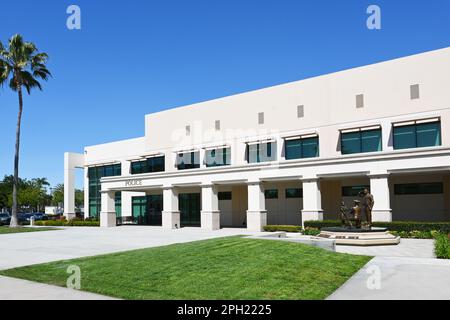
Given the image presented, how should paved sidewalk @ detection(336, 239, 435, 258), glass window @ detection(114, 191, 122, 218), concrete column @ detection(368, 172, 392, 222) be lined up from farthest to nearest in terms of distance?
glass window @ detection(114, 191, 122, 218) < concrete column @ detection(368, 172, 392, 222) < paved sidewalk @ detection(336, 239, 435, 258)

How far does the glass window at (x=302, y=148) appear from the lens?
3319 centimetres

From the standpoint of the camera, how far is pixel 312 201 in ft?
93.6

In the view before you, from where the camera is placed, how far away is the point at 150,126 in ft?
150

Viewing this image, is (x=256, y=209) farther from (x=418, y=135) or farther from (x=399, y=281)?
(x=399, y=281)

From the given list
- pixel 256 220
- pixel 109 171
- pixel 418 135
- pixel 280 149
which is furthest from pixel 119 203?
pixel 418 135

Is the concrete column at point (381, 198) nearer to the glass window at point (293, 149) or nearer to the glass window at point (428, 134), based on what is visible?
the glass window at point (428, 134)

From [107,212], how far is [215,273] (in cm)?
3300

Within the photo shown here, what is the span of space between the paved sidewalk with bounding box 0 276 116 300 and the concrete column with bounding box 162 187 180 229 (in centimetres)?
2584

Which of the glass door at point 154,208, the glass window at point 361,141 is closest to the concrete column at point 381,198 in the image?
the glass window at point 361,141

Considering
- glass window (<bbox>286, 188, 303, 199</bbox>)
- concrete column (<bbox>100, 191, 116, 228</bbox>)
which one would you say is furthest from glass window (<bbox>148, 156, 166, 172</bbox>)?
glass window (<bbox>286, 188, 303, 199</bbox>)

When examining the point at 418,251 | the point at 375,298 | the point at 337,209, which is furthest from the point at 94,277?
the point at 337,209

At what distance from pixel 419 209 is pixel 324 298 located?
22.9 meters

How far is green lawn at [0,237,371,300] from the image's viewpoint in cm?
949

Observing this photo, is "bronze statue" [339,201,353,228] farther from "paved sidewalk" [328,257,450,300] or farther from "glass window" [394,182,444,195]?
"glass window" [394,182,444,195]
